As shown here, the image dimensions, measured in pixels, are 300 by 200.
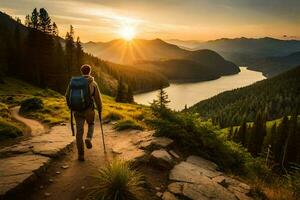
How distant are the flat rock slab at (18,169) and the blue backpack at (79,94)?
2100mm

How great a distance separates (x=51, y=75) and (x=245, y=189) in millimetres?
81361

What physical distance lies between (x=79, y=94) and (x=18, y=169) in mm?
3049

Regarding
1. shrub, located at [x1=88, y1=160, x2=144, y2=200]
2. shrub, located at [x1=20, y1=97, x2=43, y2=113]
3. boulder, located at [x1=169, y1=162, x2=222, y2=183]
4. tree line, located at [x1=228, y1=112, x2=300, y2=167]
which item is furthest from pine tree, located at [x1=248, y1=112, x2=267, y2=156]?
shrub, located at [x1=88, y1=160, x2=144, y2=200]

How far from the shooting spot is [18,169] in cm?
891

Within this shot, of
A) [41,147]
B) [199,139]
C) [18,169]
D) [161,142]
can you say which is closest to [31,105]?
[41,147]

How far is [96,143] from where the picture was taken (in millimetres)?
14234

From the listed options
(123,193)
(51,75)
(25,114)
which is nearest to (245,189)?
(123,193)

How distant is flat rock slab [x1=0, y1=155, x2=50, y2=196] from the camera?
784 centimetres

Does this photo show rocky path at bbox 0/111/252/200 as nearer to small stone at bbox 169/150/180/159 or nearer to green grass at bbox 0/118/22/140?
small stone at bbox 169/150/180/159

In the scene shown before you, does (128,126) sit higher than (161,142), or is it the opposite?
(161,142)

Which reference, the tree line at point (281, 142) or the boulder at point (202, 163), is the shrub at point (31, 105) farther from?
the tree line at point (281, 142)

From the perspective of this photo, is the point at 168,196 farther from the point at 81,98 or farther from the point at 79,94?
the point at 79,94

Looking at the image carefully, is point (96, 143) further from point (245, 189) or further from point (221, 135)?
point (245, 189)

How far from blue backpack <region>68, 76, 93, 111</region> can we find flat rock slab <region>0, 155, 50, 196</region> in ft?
6.89
